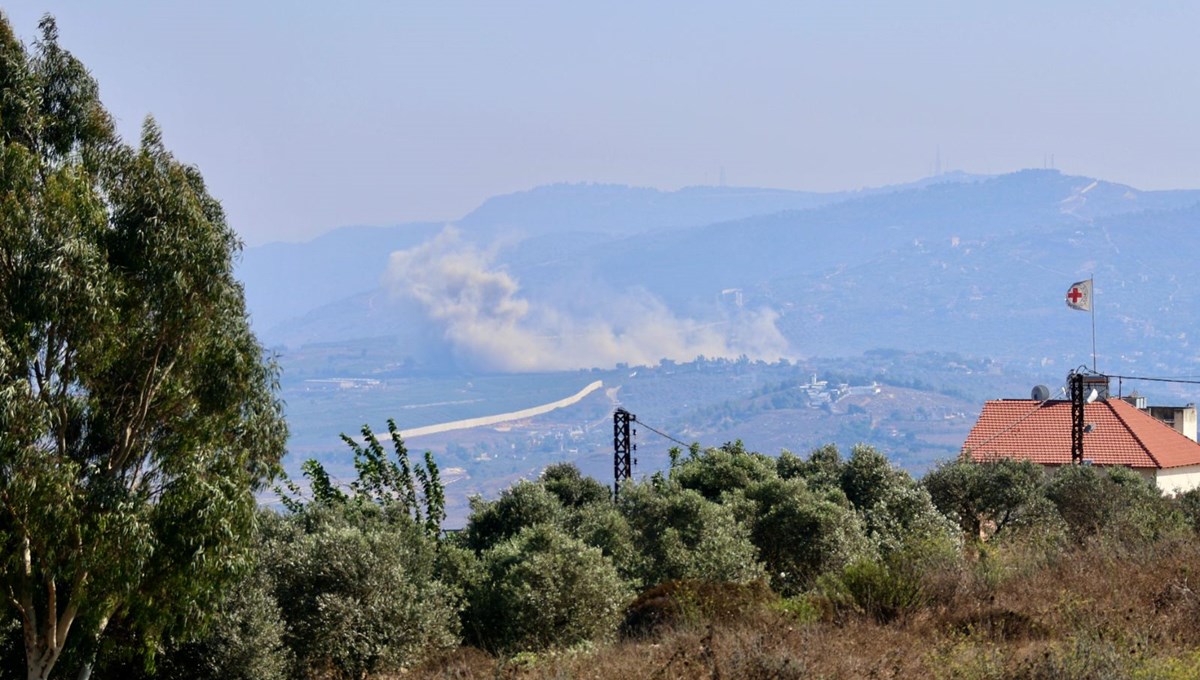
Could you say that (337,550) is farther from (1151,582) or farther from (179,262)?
(1151,582)

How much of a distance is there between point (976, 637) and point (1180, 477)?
184 feet

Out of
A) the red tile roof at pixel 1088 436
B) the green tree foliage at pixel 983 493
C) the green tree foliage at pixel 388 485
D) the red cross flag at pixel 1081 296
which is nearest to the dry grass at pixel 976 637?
the green tree foliage at pixel 983 493

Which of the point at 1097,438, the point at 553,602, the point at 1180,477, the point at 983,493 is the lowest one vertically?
the point at 1180,477

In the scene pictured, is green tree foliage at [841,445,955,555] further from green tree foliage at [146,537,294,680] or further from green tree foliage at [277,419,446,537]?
green tree foliage at [146,537,294,680]

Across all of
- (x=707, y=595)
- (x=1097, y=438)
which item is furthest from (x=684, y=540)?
(x=1097, y=438)

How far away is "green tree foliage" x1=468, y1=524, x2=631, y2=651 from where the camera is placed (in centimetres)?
1872

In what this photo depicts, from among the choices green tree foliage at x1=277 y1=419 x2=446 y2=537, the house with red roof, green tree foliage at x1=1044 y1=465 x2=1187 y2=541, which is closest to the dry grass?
green tree foliage at x1=1044 y1=465 x2=1187 y2=541

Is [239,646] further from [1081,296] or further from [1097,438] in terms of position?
[1097,438]

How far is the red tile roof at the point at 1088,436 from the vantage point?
208 feet

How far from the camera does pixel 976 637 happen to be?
1340 centimetres

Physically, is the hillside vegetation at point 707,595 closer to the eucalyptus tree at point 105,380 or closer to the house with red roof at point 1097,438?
the eucalyptus tree at point 105,380

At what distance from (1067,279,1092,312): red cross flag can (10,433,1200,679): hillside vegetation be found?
30.5 meters

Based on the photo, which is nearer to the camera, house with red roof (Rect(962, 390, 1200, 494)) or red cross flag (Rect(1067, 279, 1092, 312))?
red cross flag (Rect(1067, 279, 1092, 312))

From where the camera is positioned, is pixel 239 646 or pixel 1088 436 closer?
pixel 239 646
